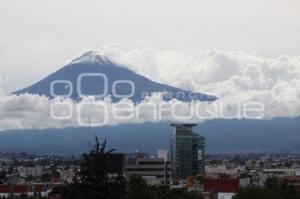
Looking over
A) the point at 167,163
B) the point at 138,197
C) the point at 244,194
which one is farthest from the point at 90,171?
the point at 167,163

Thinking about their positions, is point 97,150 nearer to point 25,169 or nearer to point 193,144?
point 193,144

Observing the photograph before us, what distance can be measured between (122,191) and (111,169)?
33.0 inches

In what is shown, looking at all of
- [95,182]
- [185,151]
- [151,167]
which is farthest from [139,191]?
[185,151]

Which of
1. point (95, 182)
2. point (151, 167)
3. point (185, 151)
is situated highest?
point (185, 151)

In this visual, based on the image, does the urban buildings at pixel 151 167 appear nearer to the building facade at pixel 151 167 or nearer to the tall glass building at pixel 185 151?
the building facade at pixel 151 167

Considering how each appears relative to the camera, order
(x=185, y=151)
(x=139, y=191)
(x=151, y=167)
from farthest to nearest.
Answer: (x=185, y=151) < (x=151, y=167) < (x=139, y=191)

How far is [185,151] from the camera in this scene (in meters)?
158

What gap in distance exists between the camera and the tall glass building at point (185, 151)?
156875 millimetres

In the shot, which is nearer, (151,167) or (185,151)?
(151,167)

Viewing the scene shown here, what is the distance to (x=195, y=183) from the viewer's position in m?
105

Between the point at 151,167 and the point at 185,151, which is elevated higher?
the point at 185,151

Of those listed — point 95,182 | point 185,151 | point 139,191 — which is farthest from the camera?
point 185,151

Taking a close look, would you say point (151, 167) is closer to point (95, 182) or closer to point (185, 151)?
point (185, 151)

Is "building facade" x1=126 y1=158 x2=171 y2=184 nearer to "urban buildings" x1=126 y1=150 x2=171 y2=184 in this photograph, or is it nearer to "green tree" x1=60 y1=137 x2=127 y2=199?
"urban buildings" x1=126 y1=150 x2=171 y2=184
